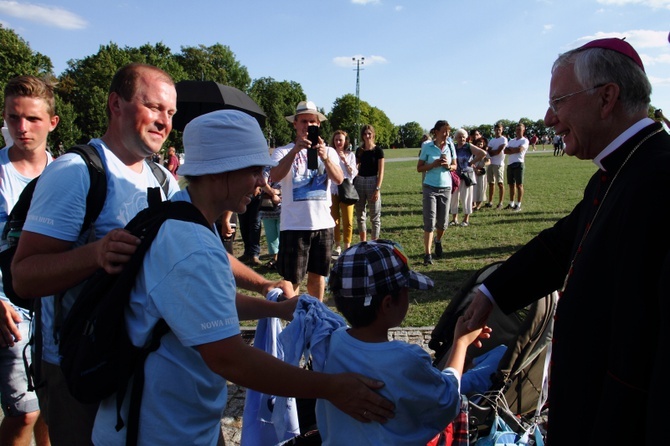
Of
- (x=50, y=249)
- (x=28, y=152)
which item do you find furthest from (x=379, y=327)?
(x=28, y=152)

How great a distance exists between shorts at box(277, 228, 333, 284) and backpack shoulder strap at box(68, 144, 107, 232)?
3.20 m

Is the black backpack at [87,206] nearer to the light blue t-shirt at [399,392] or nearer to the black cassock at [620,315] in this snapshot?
the light blue t-shirt at [399,392]

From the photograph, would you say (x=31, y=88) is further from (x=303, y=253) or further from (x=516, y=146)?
(x=516, y=146)

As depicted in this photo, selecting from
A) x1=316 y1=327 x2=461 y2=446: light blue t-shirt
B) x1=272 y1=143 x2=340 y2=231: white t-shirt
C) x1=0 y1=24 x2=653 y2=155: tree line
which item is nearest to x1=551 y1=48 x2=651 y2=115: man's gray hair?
x1=316 y1=327 x2=461 y2=446: light blue t-shirt

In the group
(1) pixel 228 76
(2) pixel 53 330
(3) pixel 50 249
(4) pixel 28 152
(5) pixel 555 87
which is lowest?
(2) pixel 53 330

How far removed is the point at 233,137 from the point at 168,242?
397 mm

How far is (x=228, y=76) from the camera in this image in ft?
270

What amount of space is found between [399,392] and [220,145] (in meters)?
1.04

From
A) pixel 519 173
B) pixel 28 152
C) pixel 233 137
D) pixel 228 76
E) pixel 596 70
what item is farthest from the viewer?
pixel 228 76

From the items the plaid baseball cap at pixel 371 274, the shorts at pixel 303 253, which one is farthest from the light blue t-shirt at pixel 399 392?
the shorts at pixel 303 253

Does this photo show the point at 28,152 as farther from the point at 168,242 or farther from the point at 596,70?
the point at 596,70

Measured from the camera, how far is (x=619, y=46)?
5.73 feet

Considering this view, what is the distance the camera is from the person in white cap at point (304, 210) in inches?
201

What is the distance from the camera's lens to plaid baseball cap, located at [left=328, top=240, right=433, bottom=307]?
1.78 metres
